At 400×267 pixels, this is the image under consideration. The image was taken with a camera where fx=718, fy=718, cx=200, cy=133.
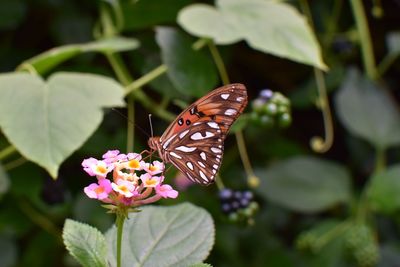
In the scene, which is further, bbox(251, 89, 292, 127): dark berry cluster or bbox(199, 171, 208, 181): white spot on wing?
bbox(251, 89, 292, 127): dark berry cluster

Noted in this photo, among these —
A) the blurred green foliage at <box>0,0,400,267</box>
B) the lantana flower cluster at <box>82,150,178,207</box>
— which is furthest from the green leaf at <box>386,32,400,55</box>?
the lantana flower cluster at <box>82,150,178,207</box>

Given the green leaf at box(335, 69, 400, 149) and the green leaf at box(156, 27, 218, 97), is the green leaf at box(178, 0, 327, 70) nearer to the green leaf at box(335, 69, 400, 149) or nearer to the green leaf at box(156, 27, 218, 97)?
the green leaf at box(156, 27, 218, 97)

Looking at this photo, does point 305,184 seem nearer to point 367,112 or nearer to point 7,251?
point 367,112

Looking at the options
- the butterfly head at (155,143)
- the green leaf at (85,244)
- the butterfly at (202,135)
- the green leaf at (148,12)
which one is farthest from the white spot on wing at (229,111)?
the green leaf at (148,12)

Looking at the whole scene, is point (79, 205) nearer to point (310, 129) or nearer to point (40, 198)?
point (40, 198)

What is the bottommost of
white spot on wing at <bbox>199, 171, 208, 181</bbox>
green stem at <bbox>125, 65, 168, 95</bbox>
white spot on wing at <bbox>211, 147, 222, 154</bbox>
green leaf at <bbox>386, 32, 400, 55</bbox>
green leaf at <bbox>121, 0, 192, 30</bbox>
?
green leaf at <bbox>386, 32, 400, 55</bbox>

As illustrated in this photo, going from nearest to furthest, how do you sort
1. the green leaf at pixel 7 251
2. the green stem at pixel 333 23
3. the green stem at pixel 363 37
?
the green leaf at pixel 7 251
the green stem at pixel 363 37
the green stem at pixel 333 23

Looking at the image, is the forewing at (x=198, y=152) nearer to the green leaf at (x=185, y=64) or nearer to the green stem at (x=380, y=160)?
the green leaf at (x=185, y=64)
